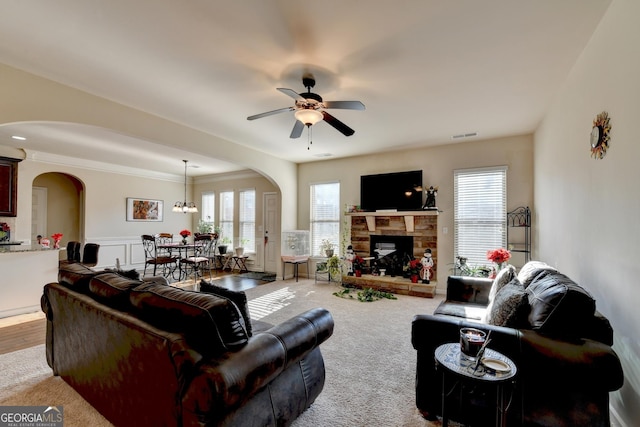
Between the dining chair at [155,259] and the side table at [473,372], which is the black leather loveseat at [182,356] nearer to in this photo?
the side table at [473,372]

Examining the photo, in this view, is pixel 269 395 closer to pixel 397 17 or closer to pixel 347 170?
pixel 397 17

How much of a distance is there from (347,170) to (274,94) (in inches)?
131

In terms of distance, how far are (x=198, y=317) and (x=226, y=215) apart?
24.6 feet

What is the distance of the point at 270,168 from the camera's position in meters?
6.13

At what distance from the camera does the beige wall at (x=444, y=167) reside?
4.72 meters

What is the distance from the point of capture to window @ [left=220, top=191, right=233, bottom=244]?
8.40 meters

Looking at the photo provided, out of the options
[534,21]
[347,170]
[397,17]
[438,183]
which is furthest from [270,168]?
[534,21]

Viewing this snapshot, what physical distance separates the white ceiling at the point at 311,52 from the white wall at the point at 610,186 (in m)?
0.28

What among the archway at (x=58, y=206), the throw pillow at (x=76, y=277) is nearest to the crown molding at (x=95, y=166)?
the archway at (x=58, y=206)

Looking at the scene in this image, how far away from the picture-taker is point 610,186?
197 cm

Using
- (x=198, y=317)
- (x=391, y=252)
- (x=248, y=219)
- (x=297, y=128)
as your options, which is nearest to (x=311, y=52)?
(x=297, y=128)

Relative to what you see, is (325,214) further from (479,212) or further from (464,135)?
(464,135)

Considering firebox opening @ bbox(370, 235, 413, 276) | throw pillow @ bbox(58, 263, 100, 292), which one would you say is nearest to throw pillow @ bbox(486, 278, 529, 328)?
throw pillow @ bbox(58, 263, 100, 292)

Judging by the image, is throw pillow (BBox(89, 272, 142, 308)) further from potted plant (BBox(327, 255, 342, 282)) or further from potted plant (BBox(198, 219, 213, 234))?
potted plant (BBox(198, 219, 213, 234))
